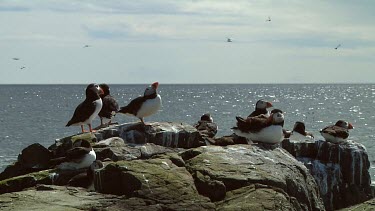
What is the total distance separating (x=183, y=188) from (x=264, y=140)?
5.35 meters

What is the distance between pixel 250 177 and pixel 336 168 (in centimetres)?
1019

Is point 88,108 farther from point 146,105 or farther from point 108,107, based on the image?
point 108,107

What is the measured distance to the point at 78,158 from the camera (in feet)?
53.6

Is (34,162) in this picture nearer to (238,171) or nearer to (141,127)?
(141,127)

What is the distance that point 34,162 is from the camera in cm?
1841

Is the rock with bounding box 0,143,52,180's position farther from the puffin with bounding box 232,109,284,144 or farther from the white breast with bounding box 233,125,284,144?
the white breast with bounding box 233,125,284,144

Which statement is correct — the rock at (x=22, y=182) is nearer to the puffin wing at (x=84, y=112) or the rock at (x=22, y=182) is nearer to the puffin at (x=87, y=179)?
the puffin at (x=87, y=179)

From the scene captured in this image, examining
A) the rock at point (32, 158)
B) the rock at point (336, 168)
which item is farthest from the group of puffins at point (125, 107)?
the rock at point (336, 168)

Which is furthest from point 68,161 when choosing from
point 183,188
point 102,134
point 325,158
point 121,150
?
point 325,158

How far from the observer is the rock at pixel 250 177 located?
13266 millimetres

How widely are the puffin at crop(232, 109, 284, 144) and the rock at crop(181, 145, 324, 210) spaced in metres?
1.23

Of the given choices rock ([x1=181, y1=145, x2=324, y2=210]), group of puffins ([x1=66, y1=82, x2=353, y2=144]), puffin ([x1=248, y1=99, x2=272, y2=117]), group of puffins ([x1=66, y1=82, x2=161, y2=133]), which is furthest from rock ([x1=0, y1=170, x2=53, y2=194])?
puffin ([x1=248, y1=99, x2=272, y2=117])

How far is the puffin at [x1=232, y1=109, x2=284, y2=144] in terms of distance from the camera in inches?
704

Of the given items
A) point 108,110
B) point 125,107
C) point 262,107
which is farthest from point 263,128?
point 108,110
